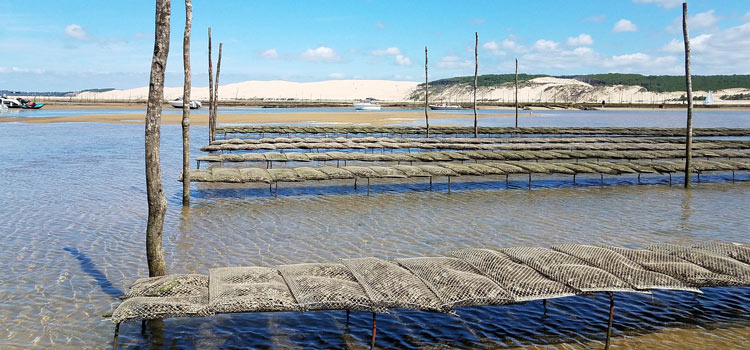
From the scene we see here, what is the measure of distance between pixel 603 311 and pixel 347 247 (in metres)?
5.87

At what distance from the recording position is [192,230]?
1505 cm

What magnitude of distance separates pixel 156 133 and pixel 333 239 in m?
5.73


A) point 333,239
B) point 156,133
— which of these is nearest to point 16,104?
point 333,239

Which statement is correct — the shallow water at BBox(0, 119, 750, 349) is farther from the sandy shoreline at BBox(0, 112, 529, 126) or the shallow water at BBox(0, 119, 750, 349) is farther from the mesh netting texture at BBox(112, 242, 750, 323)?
the sandy shoreline at BBox(0, 112, 529, 126)

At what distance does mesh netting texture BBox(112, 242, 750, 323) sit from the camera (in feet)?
26.0

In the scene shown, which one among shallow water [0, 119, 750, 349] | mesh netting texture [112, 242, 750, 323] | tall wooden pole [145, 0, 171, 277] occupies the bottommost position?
shallow water [0, 119, 750, 349]

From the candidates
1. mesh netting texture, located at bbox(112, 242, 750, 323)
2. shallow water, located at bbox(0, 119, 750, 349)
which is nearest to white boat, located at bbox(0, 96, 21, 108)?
Answer: shallow water, located at bbox(0, 119, 750, 349)

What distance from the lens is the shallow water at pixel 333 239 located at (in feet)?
29.1

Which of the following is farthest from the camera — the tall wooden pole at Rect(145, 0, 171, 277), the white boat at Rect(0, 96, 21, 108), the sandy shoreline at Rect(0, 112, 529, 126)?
the white boat at Rect(0, 96, 21, 108)

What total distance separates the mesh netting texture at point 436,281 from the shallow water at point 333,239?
2.59ft

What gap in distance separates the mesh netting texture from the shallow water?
2.59 feet

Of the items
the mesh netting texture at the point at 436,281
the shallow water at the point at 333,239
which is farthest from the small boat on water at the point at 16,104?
the mesh netting texture at the point at 436,281

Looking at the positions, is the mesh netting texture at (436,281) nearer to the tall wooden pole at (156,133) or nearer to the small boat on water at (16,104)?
the tall wooden pole at (156,133)

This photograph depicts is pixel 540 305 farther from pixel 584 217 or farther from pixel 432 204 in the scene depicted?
pixel 432 204
